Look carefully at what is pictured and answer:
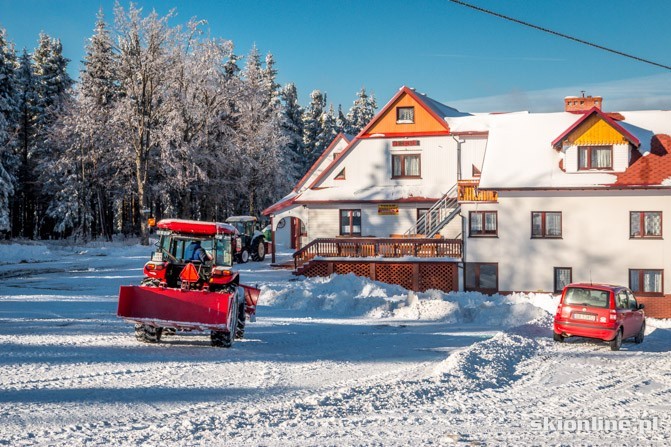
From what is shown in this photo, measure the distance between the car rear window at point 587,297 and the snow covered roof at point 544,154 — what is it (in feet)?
43.6

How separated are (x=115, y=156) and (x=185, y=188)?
6.76m

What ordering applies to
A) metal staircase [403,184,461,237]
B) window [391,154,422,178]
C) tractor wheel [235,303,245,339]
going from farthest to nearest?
window [391,154,422,178] < metal staircase [403,184,461,237] < tractor wheel [235,303,245,339]

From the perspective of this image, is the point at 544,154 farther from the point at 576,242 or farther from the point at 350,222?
the point at 350,222

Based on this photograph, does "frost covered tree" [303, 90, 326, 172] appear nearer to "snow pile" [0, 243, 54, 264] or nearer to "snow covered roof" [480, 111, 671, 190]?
"snow pile" [0, 243, 54, 264]

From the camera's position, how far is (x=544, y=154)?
3334 centimetres

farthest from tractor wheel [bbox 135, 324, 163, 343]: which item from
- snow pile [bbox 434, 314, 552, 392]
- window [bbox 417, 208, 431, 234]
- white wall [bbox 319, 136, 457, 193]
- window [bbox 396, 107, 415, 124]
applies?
window [bbox 396, 107, 415, 124]

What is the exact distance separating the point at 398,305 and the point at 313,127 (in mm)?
65412

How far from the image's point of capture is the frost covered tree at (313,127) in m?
86.6

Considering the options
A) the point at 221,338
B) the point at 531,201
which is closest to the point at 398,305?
the point at 221,338

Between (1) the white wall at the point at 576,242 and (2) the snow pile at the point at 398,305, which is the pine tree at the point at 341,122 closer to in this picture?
(1) the white wall at the point at 576,242

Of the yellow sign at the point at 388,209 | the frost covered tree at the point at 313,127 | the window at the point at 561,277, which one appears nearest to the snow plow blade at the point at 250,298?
the window at the point at 561,277

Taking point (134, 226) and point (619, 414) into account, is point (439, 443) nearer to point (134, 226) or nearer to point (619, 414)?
point (619, 414)

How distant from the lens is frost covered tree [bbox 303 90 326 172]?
8657 cm

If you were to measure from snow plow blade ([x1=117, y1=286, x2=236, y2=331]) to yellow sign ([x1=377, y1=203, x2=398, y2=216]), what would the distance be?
2398cm
